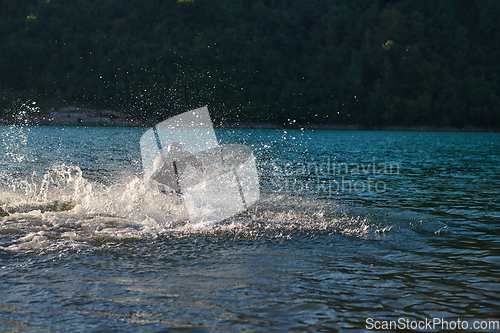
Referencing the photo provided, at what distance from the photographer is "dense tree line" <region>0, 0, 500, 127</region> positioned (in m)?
135

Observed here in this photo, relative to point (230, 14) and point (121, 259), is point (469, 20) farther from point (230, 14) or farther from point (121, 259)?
point (121, 259)

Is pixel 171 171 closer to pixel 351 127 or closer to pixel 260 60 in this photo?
pixel 351 127

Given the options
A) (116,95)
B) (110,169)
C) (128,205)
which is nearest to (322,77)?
(116,95)

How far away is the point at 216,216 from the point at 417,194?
8.73 m

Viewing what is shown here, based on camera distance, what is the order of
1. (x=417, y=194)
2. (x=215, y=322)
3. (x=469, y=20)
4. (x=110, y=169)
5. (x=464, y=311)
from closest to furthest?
(x=215, y=322) < (x=464, y=311) < (x=417, y=194) < (x=110, y=169) < (x=469, y=20)

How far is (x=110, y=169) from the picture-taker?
23656 mm

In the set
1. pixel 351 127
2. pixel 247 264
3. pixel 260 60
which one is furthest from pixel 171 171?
pixel 260 60

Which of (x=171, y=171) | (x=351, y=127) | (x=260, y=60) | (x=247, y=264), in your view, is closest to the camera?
(x=247, y=264)

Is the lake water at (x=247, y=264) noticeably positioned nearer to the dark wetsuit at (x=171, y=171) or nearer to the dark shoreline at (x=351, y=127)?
the dark wetsuit at (x=171, y=171)

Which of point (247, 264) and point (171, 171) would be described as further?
point (171, 171)

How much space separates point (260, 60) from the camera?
6147 inches

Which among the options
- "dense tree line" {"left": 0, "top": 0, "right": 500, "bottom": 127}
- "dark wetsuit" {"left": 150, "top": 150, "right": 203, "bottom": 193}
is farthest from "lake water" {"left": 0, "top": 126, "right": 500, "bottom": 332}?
"dense tree line" {"left": 0, "top": 0, "right": 500, "bottom": 127}

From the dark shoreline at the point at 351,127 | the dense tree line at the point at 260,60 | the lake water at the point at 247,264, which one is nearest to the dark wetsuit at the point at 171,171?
the lake water at the point at 247,264

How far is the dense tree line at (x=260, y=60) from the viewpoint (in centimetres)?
13500
